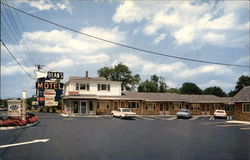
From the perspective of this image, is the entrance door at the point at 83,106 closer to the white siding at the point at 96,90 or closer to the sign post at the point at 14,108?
the white siding at the point at 96,90

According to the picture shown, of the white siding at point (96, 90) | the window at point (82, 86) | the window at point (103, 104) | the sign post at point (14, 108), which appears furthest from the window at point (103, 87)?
the sign post at point (14, 108)

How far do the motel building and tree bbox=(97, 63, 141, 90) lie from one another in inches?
1150

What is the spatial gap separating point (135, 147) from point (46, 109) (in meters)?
45.1

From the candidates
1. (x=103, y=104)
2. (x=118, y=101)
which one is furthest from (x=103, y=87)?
(x=118, y=101)

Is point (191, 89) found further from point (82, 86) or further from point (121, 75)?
point (82, 86)

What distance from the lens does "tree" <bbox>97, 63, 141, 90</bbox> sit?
240 ft

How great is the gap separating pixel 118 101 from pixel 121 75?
35285 mm

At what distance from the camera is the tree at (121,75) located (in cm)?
7306

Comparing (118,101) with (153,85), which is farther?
(153,85)

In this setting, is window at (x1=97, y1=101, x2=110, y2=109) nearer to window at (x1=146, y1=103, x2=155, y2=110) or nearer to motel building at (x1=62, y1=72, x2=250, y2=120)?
motel building at (x1=62, y1=72, x2=250, y2=120)

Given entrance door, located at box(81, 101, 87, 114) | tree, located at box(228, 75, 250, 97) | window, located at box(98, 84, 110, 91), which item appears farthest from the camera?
tree, located at box(228, 75, 250, 97)

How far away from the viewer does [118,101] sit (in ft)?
131

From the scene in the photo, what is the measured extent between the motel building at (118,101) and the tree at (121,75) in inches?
1150

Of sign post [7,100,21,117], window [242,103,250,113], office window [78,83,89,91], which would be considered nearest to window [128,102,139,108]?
office window [78,83,89,91]
